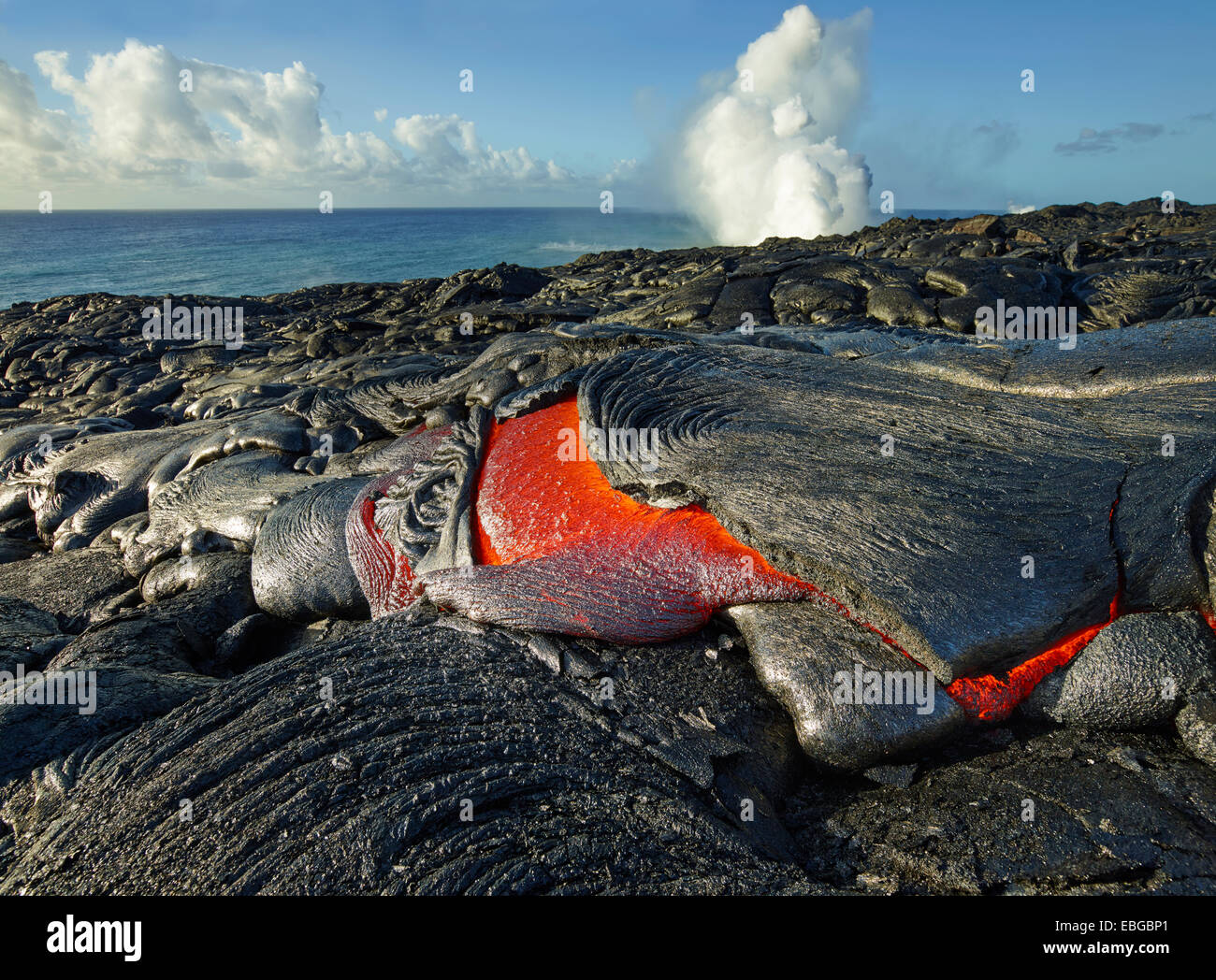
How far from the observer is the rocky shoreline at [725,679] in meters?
2.41

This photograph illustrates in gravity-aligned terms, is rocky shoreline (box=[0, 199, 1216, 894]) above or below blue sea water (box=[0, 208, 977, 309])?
Answer: below

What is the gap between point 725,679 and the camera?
3129mm

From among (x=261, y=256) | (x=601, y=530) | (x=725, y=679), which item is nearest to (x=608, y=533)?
(x=601, y=530)

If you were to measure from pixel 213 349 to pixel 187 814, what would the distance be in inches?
596

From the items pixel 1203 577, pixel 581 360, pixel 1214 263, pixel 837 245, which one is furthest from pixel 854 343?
pixel 837 245

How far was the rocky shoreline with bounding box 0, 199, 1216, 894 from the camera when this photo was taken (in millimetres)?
2410

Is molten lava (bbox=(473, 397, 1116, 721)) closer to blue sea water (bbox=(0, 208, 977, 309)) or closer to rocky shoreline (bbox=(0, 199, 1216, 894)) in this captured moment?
rocky shoreline (bbox=(0, 199, 1216, 894))

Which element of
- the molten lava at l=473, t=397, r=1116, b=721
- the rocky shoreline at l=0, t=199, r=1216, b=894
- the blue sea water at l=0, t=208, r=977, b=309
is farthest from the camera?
the blue sea water at l=0, t=208, r=977, b=309

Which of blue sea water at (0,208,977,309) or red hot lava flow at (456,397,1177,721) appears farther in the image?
blue sea water at (0,208,977,309)

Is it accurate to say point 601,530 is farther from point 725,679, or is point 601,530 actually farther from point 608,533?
point 725,679

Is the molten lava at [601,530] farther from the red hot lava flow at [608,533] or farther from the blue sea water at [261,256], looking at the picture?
the blue sea water at [261,256]

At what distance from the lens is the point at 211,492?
5.67 meters

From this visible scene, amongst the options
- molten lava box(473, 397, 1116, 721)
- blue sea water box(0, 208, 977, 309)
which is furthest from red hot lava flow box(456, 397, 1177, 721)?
→ blue sea water box(0, 208, 977, 309)

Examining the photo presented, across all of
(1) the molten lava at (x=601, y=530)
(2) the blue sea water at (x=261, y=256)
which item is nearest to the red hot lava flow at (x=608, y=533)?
(1) the molten lava at (x=601, y=530)
